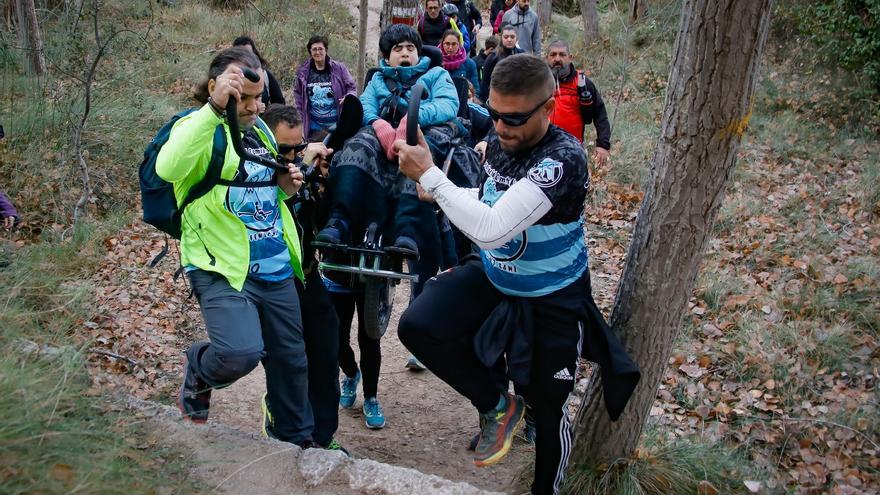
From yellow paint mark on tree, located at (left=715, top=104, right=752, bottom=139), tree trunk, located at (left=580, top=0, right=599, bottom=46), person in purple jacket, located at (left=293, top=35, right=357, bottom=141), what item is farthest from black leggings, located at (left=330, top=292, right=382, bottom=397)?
tree trunk, located at (left=580, top=0, right=599, bottom=46)

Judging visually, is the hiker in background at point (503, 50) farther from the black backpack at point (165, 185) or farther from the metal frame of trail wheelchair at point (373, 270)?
the black backpack at point (165, 185)

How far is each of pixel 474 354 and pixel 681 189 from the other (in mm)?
1161

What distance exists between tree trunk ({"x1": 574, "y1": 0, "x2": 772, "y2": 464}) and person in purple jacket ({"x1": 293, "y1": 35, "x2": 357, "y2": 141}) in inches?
222

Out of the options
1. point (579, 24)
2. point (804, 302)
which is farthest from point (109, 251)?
point (579, 24)

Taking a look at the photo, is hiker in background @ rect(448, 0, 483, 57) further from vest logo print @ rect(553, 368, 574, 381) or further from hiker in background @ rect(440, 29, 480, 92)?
vest logo print @ rect(553, 368, 574, 381)

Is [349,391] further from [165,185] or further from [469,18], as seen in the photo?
[469,18]

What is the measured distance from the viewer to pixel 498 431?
3.29 meters

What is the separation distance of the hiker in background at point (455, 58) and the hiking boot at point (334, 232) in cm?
430

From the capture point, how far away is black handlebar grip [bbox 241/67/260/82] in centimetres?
331

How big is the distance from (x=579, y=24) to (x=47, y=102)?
1410cm

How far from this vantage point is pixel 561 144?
2963 mm

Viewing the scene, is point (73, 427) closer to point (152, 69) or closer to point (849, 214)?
point (849, 214)

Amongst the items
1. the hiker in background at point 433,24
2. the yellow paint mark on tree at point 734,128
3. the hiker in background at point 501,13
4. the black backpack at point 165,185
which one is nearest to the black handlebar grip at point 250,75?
the black backpack at point 165,185

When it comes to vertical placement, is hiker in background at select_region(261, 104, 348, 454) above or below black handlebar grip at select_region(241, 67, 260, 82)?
below
